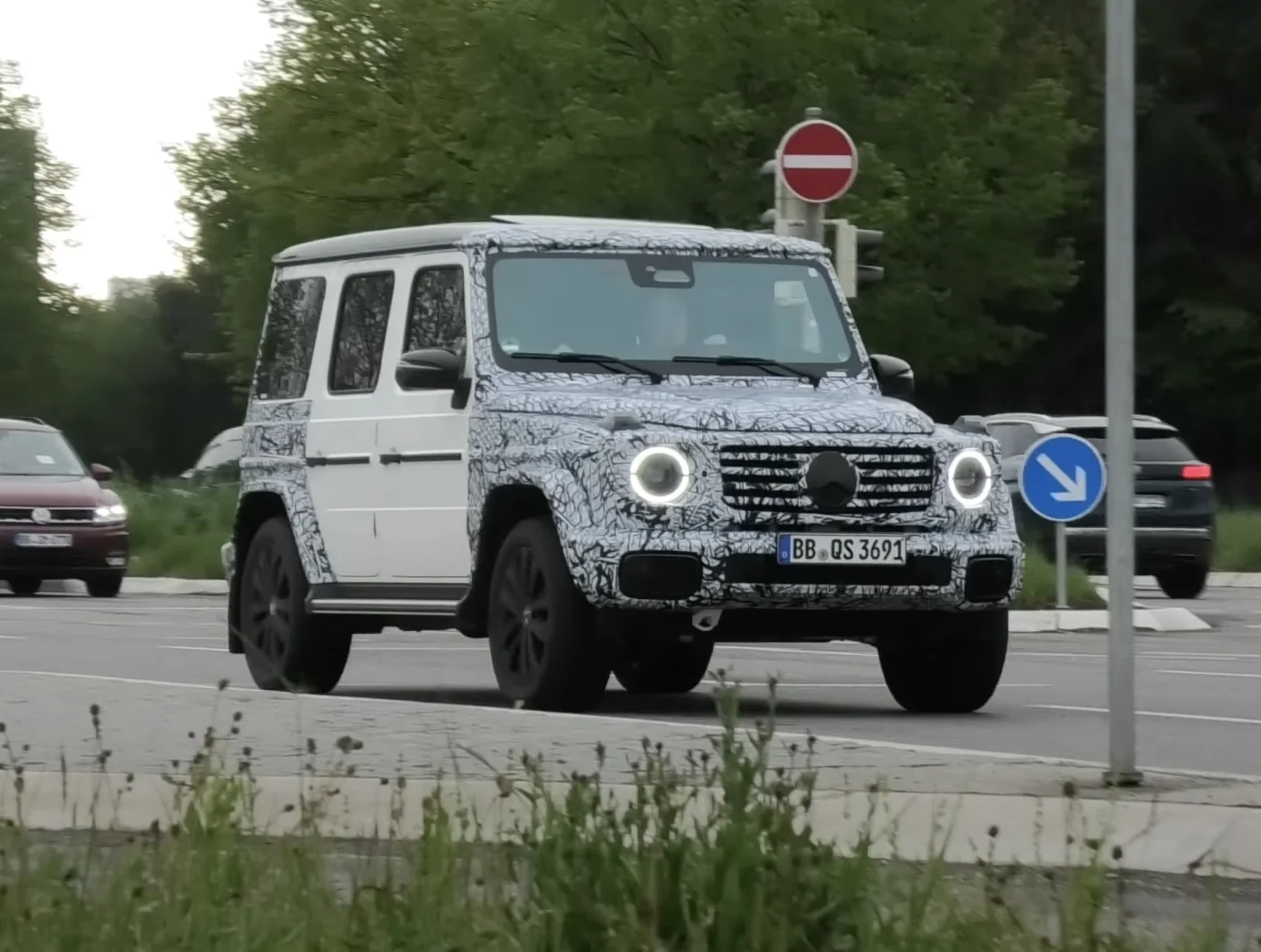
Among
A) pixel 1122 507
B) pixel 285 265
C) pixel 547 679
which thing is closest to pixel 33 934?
pixel 1122 507

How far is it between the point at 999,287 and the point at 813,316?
38.1 meters

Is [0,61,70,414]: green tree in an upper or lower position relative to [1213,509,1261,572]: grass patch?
upper

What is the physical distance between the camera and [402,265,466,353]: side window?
1405 cm

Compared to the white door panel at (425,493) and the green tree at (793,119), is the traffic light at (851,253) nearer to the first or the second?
the white door panel at (425,493)

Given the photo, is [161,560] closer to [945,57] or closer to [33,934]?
[945,57]

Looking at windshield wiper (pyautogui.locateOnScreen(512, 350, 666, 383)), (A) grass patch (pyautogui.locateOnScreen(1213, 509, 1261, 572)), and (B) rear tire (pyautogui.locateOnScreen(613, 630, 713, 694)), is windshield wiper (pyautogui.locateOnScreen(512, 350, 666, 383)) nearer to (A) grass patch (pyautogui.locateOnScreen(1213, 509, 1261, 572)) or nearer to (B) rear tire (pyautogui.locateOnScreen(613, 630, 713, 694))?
(B) rear tire (pyautogui.locateOnScreen(613, 630, 713, 694))

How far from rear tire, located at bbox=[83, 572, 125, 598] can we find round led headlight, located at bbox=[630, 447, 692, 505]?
18720mm

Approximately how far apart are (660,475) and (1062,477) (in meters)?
10.7

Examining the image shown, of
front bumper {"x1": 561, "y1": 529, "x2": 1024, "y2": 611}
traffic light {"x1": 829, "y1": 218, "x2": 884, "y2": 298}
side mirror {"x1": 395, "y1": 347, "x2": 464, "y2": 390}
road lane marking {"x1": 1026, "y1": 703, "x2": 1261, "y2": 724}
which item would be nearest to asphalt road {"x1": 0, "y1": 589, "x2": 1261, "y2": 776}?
road lane marking {"x1": 1026, "y1": 703, "x2": 1261, "y2": 724}

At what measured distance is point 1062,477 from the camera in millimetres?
22938

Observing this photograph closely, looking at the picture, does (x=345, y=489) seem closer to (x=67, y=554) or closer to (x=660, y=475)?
(x=660, y=475)

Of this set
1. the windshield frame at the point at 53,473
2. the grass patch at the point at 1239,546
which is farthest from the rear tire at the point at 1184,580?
the windshield frame at the point at 53,473

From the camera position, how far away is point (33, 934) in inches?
220

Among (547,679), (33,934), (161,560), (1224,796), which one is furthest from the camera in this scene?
(161,560)
